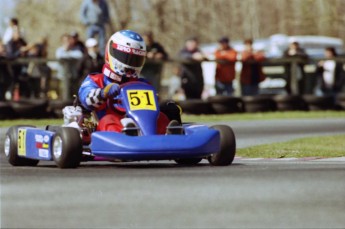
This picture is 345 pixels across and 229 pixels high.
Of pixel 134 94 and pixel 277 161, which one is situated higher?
pixel 134 94

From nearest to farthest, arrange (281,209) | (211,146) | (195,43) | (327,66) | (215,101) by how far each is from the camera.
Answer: (281,209), (211,146), (215,101), (195,43), (327,66)

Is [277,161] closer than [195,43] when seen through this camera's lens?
Yes

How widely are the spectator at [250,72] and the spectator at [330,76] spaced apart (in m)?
1.73

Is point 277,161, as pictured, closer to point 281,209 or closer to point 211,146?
point 211,146

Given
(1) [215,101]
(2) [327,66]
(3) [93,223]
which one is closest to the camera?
(3) [93,223]

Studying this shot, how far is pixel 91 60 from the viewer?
739 inches

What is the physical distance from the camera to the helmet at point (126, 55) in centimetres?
1071

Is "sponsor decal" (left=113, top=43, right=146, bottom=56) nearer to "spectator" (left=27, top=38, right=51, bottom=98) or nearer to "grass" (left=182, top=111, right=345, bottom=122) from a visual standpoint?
"grass" (left=182, top=111, right=345, bottom=122)

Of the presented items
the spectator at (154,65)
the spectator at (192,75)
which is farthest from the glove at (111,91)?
the spectator at (192,75)

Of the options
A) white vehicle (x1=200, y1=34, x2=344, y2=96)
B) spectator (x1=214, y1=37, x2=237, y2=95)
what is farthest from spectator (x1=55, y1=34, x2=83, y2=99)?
white vehicle (x1=200, y1=34, x2=344, y2=96)

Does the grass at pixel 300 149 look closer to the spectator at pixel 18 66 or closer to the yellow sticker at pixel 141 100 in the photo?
the yellow sticker at pixel 141 100

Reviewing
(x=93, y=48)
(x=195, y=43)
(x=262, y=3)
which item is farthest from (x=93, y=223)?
(x=262, y=3)

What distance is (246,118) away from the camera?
19.1 m

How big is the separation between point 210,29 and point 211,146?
27326 millimetres
